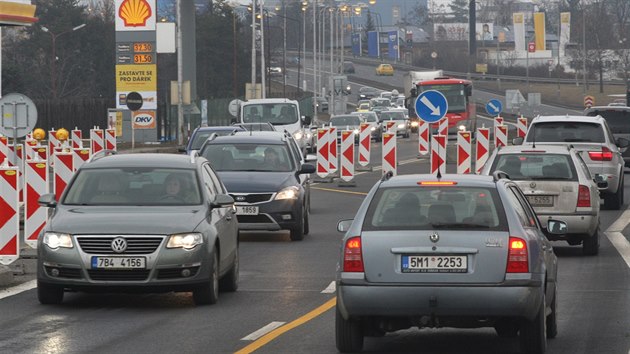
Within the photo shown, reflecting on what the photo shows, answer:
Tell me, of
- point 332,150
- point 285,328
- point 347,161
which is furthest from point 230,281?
point 332,150

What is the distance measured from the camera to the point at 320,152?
40.1 meters

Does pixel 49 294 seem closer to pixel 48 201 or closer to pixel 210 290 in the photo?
pixel 48 201

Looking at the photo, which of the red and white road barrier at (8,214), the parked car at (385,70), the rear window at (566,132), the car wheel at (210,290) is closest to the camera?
the car wheel at (210,290)

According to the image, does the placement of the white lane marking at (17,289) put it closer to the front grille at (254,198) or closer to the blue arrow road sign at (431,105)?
the front grille at (254,198)

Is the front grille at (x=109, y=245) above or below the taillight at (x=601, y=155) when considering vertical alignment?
above

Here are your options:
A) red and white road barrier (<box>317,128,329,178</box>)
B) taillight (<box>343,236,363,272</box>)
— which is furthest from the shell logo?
taillight (<box>343,236,363,272</box>)

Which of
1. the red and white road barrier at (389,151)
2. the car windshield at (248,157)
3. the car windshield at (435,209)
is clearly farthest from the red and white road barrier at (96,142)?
the car windshield at (435,209)

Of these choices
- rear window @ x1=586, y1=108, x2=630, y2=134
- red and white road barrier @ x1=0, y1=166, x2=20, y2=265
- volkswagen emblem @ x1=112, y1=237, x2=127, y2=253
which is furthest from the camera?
rear window @ x1=586, y1=108, x2=630, y2=134

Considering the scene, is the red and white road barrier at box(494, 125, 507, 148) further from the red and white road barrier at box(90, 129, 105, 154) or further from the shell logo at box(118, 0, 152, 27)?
the shell logo at box(118, 0, 152, 27)

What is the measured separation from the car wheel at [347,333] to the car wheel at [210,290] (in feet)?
11.5

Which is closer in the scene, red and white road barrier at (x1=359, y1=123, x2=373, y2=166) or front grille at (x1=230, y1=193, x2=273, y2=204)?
front grille at (x1=230, y1=193, x2=273, y2=204)

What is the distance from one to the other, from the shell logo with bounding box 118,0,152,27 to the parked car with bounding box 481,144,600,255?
177 ft

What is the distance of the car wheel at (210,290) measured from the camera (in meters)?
14.5

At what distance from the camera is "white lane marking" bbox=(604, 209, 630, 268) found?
20744mm
